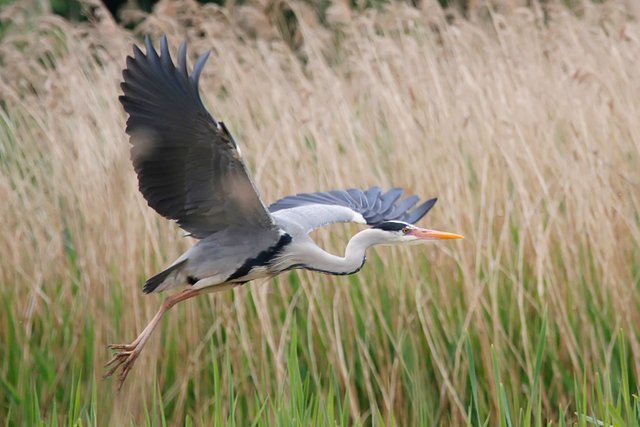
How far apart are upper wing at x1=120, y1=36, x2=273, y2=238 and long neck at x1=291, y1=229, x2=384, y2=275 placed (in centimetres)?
16

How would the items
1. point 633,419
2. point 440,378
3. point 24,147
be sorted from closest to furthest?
point 633,419
point 440,378
point 24,147

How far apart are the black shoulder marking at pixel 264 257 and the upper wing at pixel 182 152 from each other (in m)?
0.07

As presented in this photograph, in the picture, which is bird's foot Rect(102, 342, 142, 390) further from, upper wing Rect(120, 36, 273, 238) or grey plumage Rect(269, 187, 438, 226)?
grey plumage Rect(269, 187, 438, 226)

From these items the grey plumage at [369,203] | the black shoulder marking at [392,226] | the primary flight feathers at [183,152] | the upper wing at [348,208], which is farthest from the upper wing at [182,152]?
the grey plumage at [369,203]

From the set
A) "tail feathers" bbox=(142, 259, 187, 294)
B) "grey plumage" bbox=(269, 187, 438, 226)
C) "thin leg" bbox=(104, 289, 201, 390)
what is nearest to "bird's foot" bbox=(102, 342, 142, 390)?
"thin leg" bbox=(104, 289, 201, 390)

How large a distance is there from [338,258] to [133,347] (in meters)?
0.69

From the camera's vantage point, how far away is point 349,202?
148 inches

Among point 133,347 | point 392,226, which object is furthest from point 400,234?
point 133,347

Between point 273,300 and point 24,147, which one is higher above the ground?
point 24,147

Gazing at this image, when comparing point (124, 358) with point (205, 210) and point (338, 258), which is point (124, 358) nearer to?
point (205, 210)

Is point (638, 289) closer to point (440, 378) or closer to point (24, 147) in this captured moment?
point (440, 378)

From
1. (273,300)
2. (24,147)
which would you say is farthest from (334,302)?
(24,147)

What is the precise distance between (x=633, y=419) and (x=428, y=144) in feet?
5.78

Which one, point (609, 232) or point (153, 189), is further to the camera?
point (609, 232)
